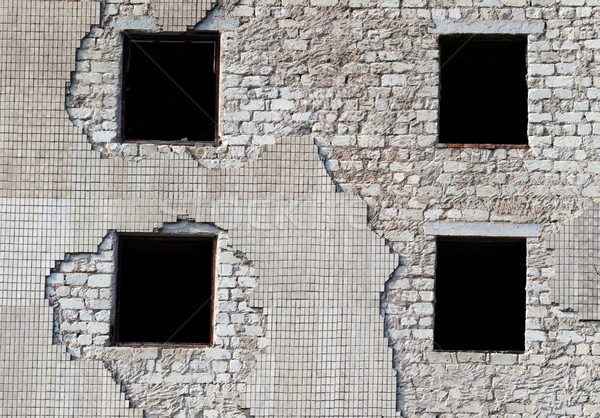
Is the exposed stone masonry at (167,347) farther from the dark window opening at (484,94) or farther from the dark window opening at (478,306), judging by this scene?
the dark window opening at (478,306)

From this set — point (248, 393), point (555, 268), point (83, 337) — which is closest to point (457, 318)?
point (555, 268)

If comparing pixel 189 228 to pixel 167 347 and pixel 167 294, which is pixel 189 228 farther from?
pixel 167 294

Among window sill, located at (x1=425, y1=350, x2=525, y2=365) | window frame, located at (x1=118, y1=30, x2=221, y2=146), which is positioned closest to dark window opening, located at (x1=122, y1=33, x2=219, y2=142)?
window frame, located at (x1=118, y1=30, x2=221, y2=146)

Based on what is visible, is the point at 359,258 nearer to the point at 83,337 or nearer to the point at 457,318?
the point at 83,337

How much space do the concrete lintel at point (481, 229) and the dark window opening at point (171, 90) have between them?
3.16 metres

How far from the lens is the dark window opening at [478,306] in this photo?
42.7 ft

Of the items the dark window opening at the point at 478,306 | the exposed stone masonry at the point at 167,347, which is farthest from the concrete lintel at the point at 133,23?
the dark window opening at the point at 478,306

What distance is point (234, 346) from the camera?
8.89m

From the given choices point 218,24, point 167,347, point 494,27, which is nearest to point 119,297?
point 167,347

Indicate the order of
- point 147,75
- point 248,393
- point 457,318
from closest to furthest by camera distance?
1. point 248,393
2. point 147,75
3. point 457,318

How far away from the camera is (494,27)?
926 cm

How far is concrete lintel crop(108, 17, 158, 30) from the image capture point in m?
9.30

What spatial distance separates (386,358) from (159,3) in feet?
14.3

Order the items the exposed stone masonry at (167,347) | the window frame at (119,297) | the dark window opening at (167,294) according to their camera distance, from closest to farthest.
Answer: the exposed stone masonry at (167,347) → the window frame at (119,297) → the dark window opening at (167,294)
